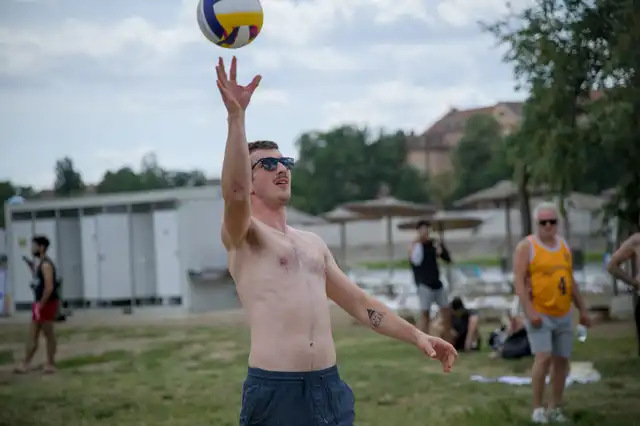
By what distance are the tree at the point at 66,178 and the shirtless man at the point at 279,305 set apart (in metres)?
27.0

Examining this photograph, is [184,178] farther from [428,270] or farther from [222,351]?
[428,270]

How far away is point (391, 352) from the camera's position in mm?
14523

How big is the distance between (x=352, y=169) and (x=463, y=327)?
67801 millimetres

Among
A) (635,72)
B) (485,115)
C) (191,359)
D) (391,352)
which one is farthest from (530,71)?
(485,115)

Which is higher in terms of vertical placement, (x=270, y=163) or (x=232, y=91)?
(x=232, y=91)

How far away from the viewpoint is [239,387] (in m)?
11.4

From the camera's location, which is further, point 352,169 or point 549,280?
point 352,169

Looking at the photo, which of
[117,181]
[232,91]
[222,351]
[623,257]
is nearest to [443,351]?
[232,91]

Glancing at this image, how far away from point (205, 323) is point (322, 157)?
60382mm

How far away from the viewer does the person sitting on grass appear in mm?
14289

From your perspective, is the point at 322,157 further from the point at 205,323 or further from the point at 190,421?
the point at 190,421

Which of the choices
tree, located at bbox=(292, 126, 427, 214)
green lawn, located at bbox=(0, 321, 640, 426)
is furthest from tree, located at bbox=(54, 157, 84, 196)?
tree, located at bbox=(292, 126, 427, 214)

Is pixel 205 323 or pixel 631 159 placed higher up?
pixel 631 159

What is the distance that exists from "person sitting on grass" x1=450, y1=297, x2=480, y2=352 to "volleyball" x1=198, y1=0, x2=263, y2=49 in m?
9.95
